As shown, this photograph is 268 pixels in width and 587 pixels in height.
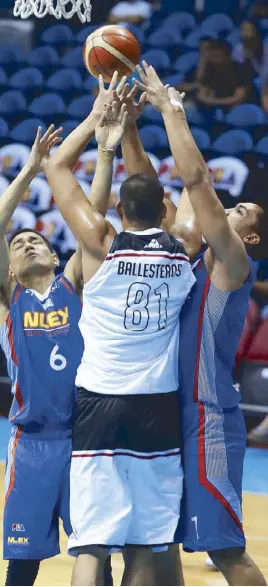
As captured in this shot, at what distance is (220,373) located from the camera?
4277mm

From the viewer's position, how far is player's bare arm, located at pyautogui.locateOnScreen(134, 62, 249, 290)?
4.08 metres

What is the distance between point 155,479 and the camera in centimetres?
411

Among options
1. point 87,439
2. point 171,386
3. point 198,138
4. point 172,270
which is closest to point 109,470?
point 87,439

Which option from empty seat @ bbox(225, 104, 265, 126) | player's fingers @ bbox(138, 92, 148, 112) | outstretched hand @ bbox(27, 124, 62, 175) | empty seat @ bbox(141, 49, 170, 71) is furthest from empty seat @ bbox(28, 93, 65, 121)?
outstretched hand @ bbox(27, 124, 62, 175)

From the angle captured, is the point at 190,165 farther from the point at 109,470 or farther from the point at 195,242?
the point at 109,470

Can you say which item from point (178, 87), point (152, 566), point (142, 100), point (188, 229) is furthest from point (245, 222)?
point (178, 87)

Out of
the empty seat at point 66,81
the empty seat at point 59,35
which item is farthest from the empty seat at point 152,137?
the empty seat at point 59,35

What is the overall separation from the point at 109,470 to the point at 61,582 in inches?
73.2

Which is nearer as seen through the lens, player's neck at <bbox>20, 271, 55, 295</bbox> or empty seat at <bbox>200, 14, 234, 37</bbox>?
player's neck at <bbox>20, 271, 55, 295</bbox>

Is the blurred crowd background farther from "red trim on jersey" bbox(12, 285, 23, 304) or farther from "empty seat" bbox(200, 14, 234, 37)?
"red trim on jersey" bbox(12, 285, 23, 304)

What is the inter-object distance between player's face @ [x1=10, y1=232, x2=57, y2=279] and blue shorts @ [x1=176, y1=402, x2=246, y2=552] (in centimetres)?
117

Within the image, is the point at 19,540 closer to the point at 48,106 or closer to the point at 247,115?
the point at 247,115

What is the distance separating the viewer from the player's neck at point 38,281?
5.04 m

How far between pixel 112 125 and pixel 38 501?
1631 mm
